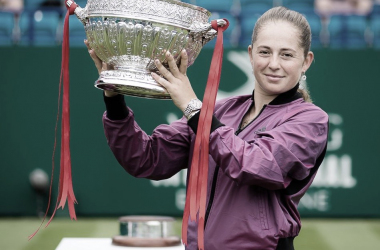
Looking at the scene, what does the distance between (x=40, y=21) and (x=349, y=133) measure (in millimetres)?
2826

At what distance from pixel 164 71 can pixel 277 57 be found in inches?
11.9

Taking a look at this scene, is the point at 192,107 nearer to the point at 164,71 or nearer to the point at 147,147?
the point at 164,71

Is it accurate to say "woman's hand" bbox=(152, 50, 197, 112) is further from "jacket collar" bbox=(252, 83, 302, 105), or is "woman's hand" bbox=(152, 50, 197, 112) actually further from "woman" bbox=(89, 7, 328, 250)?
"jacket collar" bbox=(252, 83, 302, 105)

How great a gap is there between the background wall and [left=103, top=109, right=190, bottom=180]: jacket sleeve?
3644mm

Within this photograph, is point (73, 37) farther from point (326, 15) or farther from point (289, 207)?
point (289, 207)

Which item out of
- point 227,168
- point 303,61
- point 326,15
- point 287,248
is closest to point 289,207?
point 287,248

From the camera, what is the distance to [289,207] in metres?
1.95

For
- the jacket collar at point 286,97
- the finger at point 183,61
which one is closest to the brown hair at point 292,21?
the jacket collar at point 286,97

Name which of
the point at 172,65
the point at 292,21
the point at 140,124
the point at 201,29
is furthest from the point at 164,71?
the point at 140,124

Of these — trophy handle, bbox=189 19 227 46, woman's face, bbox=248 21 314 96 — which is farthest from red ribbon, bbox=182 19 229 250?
woman's face, bbox=248 21 314 96

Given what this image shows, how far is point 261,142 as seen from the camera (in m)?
1.85

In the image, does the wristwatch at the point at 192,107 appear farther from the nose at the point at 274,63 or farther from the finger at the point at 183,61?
the nose at the point at 274,63

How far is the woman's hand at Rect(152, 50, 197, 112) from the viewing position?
1862 mm

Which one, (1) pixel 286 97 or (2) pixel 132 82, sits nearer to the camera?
(2) pixel 132 82
